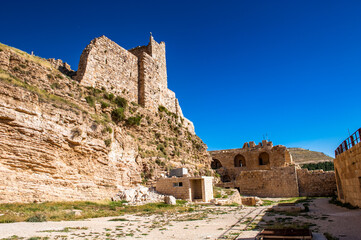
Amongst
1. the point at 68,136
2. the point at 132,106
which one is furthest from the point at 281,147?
the point at 68,136

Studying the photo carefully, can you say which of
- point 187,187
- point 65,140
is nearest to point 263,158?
point 187,187

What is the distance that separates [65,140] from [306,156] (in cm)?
5930

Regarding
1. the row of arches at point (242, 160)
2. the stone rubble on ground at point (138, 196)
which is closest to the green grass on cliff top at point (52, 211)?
the stone rubble on ground at point (138, 196)

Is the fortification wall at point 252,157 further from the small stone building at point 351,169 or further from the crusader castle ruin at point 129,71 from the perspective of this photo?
the small stone building at point 351,169

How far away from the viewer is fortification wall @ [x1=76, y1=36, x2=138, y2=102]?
21.8 m

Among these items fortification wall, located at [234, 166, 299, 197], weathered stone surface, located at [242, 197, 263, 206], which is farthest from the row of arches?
weathered stone surface, located at [242, 197, 263, 206]

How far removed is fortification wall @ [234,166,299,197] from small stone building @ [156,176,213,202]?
8.59 metres

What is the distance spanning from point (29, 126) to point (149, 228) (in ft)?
26.2

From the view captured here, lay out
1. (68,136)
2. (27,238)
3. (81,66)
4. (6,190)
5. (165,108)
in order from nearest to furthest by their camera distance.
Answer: (27,238) → (6,190) → (68,136) → (81,66) → (165,108)

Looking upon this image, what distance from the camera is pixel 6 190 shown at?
11.4m

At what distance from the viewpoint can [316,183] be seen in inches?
995

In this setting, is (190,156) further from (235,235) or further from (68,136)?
(235,235)

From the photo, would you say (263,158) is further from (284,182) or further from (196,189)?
(196,189)

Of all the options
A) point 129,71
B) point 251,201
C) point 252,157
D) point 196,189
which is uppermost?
point 129,71
